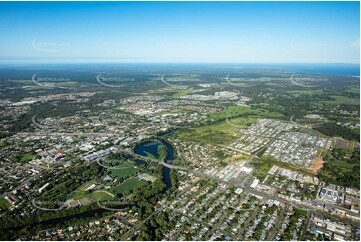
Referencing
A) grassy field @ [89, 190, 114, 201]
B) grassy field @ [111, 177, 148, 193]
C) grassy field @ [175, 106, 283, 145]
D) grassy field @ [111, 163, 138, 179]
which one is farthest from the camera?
grassy field @ [175, 106, 283, 145]

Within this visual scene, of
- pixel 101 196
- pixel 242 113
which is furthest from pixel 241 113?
pixel 101 196

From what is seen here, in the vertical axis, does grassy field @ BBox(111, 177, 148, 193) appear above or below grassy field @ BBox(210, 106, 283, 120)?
above

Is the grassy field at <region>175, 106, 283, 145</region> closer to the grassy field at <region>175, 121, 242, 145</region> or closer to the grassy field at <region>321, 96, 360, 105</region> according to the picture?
the grassy field at <region>175, 121, 242, 145</region>

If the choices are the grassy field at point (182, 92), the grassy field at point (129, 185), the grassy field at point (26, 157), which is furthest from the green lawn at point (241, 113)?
the grassy field at point (26, 157)

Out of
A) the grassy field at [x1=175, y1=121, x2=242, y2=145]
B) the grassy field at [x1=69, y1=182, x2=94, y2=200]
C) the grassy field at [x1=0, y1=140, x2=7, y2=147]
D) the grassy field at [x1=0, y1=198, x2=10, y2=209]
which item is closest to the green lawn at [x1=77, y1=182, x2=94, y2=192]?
the grassy field at [x1=69, y1=182, x2=94, y2=200]

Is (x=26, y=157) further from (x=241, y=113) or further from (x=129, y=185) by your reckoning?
(x=241, y=113)
